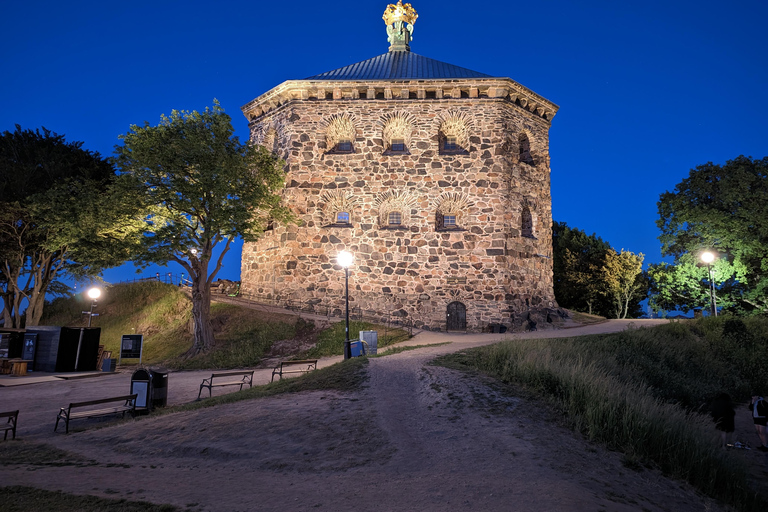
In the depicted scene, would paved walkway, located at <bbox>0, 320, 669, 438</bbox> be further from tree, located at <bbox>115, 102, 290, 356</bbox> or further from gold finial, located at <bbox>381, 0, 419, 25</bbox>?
gold finial, located at <bbox>381, 0, 419, 25</bbox>

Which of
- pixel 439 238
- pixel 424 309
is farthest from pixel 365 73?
pixel 424 309

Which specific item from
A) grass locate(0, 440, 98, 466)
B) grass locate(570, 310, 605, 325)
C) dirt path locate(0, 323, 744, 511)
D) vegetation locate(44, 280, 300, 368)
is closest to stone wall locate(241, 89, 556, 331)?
grass locate(570, 310, 605, 325)

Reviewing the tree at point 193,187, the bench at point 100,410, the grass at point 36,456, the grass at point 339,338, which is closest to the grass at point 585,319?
the grass at point 339,338

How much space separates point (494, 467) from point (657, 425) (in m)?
3.77

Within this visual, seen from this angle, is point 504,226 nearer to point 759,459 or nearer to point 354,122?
point 354,122

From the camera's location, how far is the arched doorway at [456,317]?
80.1 ft

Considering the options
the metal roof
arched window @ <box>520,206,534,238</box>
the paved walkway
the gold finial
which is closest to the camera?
the paved walkway

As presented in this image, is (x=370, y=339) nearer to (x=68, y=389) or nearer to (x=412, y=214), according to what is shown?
(x=412, y=214)

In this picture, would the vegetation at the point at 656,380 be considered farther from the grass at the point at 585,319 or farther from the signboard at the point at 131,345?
the signboard at the point at 131,345

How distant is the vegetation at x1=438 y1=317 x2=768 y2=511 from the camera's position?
24.6 feet

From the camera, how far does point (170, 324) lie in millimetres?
26500

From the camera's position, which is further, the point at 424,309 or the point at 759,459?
the point at 424,309

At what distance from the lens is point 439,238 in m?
25.1

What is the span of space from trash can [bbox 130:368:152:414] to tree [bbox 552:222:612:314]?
32.4 metres
